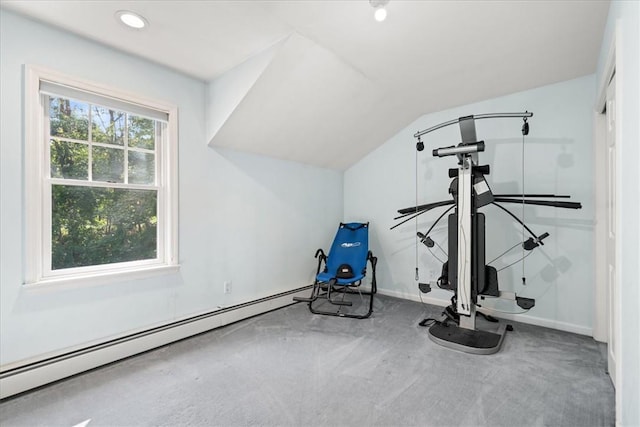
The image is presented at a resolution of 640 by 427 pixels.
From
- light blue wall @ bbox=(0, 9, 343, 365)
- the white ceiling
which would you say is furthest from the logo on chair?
the white ceiling

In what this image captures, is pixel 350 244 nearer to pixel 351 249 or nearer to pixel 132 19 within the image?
pixel 351 249

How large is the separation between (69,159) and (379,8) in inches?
98.5

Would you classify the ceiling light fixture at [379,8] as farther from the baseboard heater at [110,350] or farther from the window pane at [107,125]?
the baseboard heater at [110,350]

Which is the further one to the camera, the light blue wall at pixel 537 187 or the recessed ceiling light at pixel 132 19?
the light blue wall at pixel 537 187

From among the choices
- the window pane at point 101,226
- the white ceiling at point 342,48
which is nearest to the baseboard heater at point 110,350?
the window pane at point 101,226

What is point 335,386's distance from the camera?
76.0 inches

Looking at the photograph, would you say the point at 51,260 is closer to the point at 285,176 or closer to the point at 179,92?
the point at 179,92

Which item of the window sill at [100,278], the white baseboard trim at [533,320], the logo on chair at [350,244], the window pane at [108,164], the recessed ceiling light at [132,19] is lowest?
the white baseboard trim at [533,320]

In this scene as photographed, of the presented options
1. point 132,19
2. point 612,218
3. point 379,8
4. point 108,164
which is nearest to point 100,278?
point 108,164

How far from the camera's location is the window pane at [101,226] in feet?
7.02

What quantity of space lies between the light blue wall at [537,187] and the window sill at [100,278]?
2.91 m

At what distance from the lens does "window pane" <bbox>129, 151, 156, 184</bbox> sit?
2.53 metres

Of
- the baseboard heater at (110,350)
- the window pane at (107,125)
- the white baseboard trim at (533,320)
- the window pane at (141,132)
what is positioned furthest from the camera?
the white baseboard trim at (533,320)

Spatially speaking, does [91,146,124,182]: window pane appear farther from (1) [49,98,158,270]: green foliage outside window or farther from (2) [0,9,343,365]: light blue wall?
(2) [0,9,343,365]: light blue wall
